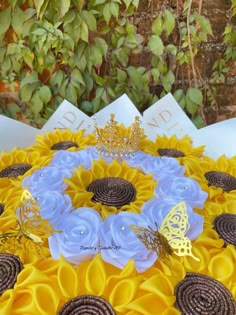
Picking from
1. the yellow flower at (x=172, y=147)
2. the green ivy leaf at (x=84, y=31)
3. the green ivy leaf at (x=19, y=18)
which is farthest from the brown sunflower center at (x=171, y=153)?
the green ivy leaf at (x=19, y=18)

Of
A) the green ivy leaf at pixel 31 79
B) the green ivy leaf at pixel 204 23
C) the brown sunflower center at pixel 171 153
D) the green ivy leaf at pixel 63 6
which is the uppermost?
the green ivy leaf at pixel 63 6

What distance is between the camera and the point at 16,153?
2.83 feet

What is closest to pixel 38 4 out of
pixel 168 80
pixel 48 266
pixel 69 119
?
pixel 69 119

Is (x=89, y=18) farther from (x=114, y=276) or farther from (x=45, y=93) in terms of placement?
(x=114, y=276)

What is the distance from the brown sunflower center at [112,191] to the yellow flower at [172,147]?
Result: 19 cm

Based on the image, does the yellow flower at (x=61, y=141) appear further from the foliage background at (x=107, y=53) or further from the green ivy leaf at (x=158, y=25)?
the green ivy leaf at (x=158, y=25)

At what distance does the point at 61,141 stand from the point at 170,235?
0.50 metres

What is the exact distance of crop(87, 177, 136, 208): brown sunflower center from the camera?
63cm

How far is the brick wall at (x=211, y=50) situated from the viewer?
3.74 feet

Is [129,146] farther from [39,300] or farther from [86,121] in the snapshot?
[39,300]

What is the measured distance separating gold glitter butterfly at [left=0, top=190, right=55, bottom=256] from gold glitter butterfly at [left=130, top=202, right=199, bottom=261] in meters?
0.13

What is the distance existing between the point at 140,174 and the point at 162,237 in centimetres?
24

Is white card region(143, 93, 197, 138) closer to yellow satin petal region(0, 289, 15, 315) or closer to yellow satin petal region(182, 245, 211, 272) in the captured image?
yellow satin petal region(182, 245, 211, 272)

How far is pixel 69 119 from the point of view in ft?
3.37
